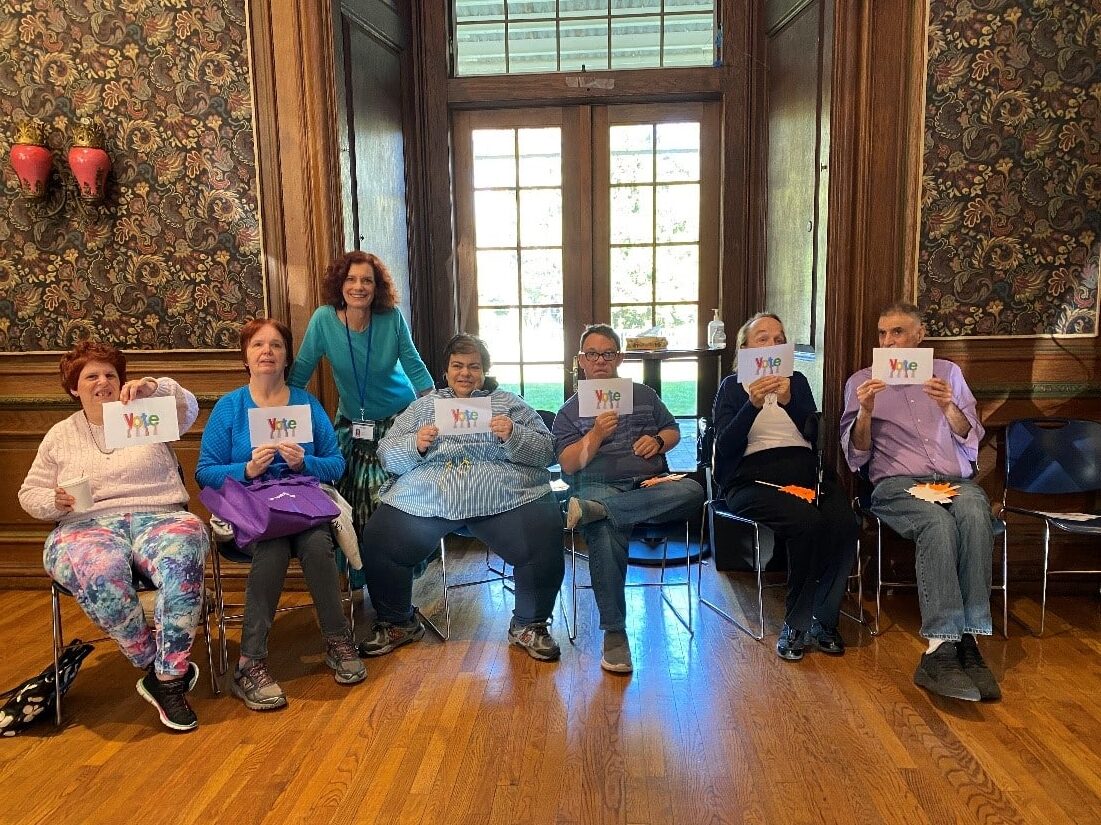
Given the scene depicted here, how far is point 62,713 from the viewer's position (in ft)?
8.68

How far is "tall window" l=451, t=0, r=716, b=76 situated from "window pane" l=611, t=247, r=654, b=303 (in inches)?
39.0

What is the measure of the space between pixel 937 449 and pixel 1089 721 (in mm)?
1018

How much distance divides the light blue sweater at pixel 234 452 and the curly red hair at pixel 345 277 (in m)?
0.48

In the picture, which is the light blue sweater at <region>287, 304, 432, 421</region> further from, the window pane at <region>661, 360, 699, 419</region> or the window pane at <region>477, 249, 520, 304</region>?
the window pane at <region>661, 360, 699, 419</region>

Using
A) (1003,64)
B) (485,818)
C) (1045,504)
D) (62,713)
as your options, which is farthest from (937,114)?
(62,713)

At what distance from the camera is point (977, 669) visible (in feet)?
8.80

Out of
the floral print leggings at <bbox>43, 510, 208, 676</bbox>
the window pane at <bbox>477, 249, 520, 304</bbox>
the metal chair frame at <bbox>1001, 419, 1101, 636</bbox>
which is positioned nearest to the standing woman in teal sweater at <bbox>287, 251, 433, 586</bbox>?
the floral print leggings at <bbox>43, 510, 208, 676</bbox>

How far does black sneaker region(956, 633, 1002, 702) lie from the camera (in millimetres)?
2615

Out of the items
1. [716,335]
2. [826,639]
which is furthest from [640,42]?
[826,639]

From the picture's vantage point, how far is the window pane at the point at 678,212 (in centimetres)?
464

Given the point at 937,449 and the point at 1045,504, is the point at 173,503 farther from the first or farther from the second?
the point at 1045,504

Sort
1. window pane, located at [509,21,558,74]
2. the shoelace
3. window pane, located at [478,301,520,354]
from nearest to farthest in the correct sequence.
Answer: the shoelace, window pane, located at [509,21,558,74], window pane, located at [478,301,520,354]

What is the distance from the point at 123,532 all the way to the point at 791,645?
2287 mm

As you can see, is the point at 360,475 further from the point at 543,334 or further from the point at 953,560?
the point at 953,560
